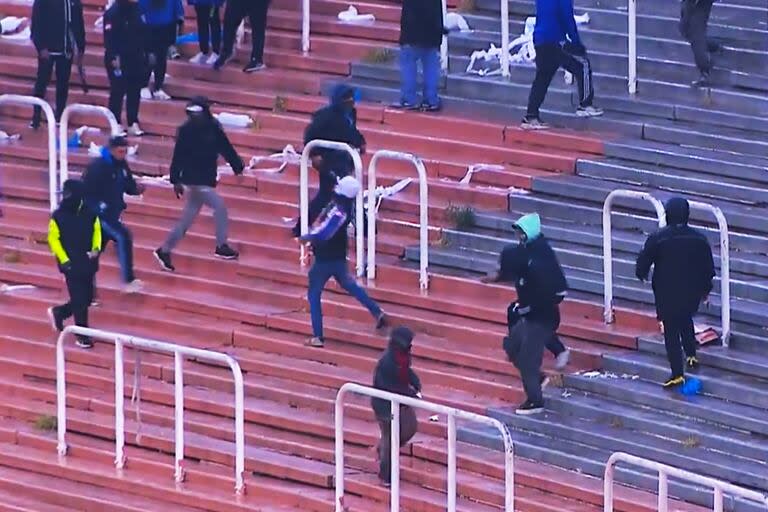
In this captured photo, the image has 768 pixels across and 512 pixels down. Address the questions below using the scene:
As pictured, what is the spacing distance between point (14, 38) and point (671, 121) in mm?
7380

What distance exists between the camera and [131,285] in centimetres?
1816

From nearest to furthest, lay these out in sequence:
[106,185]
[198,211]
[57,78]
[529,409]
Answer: [529,409] < [106,185] < [198,211] < [57,78]

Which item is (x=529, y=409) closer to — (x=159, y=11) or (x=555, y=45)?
(x=555, y=45)

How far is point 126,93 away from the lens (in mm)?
20250

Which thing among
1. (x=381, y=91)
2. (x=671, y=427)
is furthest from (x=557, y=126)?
(x=671, y=427)

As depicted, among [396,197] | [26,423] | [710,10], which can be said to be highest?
[710,10]

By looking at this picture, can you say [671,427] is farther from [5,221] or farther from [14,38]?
[14,38]

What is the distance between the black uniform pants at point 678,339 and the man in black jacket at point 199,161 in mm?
4344

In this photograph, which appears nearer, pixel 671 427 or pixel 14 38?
pixel 671 427

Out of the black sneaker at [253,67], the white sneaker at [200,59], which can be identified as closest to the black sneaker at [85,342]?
Answer: the black sneaker at [253,67]

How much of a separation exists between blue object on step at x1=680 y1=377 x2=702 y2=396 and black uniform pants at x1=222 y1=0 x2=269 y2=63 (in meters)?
6.80

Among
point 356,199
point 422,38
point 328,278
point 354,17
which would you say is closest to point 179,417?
point 328,278

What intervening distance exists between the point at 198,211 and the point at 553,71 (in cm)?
303

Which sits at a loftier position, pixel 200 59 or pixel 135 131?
pixel 200 59
